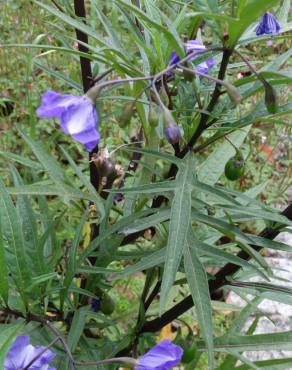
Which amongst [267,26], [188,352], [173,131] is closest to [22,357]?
[188,352]

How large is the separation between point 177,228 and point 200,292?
127 mm

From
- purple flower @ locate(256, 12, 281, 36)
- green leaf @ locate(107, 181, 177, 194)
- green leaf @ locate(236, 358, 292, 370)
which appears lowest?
green leaf @ locate(236, 358, 292, 370)

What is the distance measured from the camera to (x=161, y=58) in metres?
0.76

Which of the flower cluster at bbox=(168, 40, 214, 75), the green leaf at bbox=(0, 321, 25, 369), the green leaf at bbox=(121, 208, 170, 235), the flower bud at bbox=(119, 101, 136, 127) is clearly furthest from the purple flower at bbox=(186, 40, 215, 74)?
the green leaf at bbox=(0, 321, 25, 369)

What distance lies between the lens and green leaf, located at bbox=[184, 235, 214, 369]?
0.78 meters

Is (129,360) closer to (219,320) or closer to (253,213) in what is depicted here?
(253,213)

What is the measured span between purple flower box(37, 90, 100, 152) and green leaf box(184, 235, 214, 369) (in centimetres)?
26

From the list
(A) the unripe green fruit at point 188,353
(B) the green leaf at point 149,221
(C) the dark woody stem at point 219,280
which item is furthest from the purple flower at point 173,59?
(A) the unripe green fruit at point 188,353

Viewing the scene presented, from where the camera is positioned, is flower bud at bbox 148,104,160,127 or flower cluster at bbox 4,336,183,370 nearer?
flower bud at bbox 148,104,160,127

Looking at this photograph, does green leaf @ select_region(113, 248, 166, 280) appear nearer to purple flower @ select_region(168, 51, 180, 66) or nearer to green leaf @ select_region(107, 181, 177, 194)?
green leaf @ select_region(107, 181, 177, 194)

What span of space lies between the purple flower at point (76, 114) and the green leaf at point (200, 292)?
26 cm

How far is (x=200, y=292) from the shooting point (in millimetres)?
800

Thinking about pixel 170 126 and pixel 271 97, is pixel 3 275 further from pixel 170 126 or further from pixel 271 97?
pixel 271 97

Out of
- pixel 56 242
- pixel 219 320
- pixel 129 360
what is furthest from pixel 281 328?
pixel 129 360
